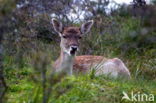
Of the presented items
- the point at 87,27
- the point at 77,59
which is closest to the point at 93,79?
the point at 87,27

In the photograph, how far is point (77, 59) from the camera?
1198cm

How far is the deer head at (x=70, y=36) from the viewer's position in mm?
10523

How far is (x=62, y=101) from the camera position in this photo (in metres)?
6.13

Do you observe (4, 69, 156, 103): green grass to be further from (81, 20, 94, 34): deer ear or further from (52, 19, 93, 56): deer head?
(81, 20, 94, 34): deer ear

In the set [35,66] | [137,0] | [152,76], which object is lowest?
[152,76]

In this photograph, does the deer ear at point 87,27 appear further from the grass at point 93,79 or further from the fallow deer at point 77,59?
the grass at point 93,79

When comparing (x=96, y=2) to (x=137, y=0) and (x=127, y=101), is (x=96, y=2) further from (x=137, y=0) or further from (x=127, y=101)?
(x=127, y=101)

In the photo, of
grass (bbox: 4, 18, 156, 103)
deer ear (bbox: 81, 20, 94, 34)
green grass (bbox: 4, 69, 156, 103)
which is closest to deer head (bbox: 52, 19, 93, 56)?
deer ear (bbox: 81, 20, 94, 34)

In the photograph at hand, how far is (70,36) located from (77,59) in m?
1.25

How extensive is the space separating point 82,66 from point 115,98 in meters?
5.05

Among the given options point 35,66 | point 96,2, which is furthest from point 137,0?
point 35,66

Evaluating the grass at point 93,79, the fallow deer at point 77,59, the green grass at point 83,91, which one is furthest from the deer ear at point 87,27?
the green grass at point 83,91

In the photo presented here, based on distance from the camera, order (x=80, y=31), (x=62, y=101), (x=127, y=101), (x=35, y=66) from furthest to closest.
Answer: (x=80, y=31), (x=127, y=101), (x=62, y=101), (x=35, y=66)

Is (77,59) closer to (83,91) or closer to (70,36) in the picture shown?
(70,36)
